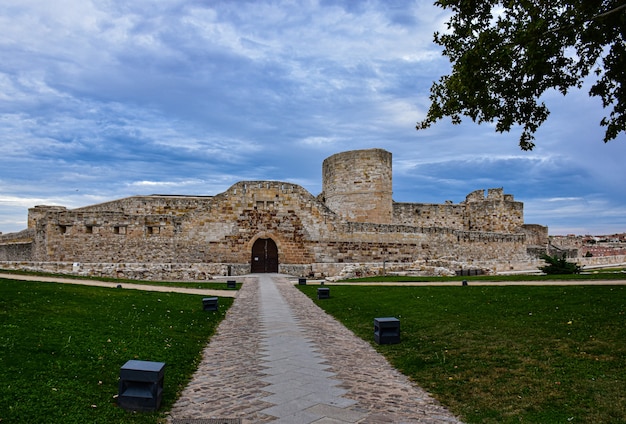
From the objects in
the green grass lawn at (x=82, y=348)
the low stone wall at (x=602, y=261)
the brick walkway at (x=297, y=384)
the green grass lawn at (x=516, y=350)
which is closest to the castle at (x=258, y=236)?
the low stone wall at (x=602, y=261)

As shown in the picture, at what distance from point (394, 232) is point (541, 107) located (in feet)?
68.3

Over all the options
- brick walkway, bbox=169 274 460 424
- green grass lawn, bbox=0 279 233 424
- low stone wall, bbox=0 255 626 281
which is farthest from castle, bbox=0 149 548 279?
brick walkway, bbox=169 274 460 424

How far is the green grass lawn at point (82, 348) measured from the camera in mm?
5164

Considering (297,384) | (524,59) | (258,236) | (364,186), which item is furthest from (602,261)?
(297,384)

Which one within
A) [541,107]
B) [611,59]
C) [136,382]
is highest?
[611,59]

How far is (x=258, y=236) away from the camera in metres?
31.6

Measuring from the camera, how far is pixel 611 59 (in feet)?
38.1

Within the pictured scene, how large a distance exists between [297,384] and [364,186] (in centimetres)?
3115

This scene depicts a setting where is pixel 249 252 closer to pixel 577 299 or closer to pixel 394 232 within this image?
pixel 394 232

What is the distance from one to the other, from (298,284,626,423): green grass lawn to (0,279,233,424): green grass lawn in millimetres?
3754

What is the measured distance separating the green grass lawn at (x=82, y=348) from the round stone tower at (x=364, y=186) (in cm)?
2462

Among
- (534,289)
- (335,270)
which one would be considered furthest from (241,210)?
(534,289)

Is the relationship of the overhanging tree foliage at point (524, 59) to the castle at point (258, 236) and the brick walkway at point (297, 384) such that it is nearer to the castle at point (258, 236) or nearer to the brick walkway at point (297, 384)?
the brick walkway at point (297, 384)

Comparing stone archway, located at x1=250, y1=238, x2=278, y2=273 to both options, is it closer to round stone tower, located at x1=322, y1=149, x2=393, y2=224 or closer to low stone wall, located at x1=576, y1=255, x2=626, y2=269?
round stone tower, located at x1=322, y1=149, x2=393, y2=224
